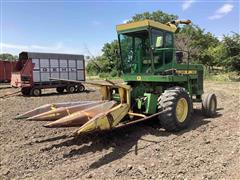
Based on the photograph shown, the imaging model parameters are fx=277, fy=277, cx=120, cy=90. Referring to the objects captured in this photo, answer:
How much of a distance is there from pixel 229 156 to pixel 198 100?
13.5 ft

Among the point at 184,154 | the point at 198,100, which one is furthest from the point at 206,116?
the point at 184,154

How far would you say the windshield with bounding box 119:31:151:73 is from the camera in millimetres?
7206

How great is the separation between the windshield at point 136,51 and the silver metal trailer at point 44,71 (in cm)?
1042

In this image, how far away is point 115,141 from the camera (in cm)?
579

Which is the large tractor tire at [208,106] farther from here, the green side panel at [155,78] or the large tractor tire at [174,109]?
the large tractor tire at [174,109]

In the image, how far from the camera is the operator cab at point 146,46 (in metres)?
6.87

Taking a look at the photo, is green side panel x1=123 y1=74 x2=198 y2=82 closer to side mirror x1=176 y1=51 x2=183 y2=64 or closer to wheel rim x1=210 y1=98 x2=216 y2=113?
side mirror x1=176 y1=51 x2=183 y2=64

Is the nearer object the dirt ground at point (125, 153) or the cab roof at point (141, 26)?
the dirt ground at point (125, 153)

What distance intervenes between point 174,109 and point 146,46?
195 centimetres

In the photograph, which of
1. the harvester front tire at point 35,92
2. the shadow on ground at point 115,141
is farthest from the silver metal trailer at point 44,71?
the shadow on ground at point 115,141

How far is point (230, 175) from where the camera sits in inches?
161

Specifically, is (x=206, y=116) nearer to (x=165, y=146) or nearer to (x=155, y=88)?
(x=155, y=88)

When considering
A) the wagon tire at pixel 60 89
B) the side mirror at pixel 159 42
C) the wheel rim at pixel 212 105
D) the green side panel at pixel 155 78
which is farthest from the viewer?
the wagon tire at pixel 60 89

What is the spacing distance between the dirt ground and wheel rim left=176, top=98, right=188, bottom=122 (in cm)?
33
